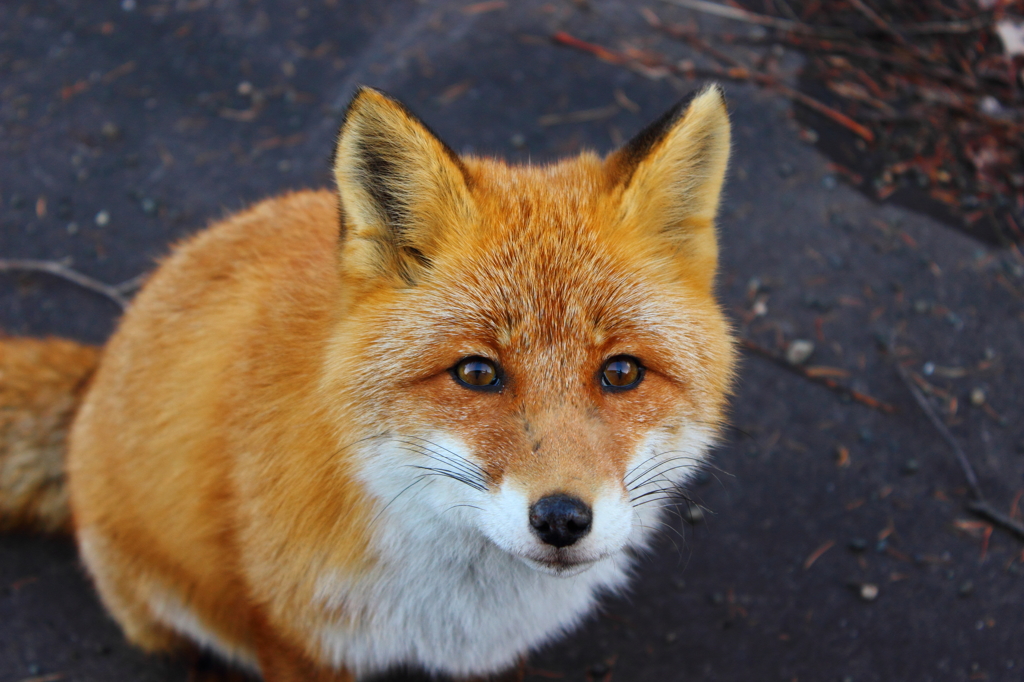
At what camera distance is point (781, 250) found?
13.6 feet

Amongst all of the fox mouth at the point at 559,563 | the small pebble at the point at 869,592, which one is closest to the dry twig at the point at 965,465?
the small pebble at the point at 869,592

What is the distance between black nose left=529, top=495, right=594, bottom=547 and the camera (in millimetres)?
1594

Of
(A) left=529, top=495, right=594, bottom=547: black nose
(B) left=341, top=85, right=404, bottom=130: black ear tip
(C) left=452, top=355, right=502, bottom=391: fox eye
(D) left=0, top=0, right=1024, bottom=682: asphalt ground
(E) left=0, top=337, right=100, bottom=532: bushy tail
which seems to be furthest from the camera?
(D) left=0, top=0, right=1024, bottom=682: asphalt ground

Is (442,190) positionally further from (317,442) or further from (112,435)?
(112,435)

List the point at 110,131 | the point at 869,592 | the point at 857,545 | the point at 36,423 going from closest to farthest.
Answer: the point at 36,423 → the point at 869,592 → the point at 857,545 → the point at 110,131

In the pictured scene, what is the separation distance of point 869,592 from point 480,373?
2403 millimetres

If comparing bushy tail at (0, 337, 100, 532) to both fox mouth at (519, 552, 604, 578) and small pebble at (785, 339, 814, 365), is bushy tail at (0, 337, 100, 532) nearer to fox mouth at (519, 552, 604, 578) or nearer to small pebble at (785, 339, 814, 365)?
fox mouth at (519, 552, 604, 578)

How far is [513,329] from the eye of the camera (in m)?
1.85

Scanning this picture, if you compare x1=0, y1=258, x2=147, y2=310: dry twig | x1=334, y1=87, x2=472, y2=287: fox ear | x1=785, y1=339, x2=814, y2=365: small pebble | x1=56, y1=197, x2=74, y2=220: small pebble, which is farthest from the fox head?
x1=56, y1=197, x2=74, y2=220: small pebble

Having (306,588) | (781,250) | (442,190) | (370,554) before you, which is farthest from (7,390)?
(781,250)

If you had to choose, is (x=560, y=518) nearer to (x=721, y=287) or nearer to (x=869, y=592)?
(x=869, y=592)

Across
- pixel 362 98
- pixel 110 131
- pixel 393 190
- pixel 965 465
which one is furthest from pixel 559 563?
pixel 110 131

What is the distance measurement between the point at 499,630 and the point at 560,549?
0.77 metres

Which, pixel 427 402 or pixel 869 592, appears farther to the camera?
pixel 869 592
